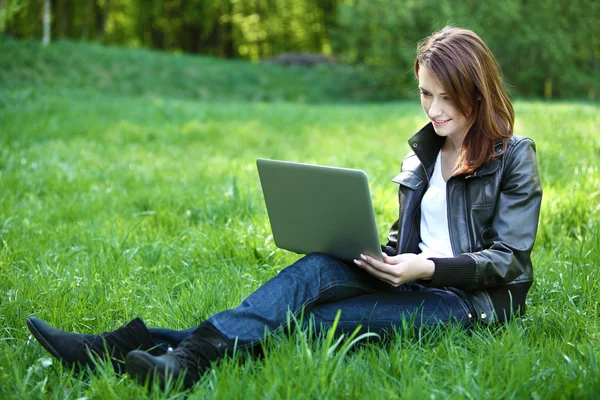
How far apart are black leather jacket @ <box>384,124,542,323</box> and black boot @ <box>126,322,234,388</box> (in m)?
0.86

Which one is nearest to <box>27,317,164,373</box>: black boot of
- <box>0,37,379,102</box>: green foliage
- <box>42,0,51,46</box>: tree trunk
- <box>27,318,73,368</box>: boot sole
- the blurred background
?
<box>27,318,73,368</box>: boot sole

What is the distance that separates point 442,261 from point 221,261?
1639 mm

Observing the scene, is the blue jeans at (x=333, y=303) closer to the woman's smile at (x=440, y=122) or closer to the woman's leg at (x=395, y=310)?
the woman's leg at (x=395, y=310)

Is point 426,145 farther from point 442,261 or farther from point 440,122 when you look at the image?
point 442,261

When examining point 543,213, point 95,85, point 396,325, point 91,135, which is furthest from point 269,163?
point 95,85

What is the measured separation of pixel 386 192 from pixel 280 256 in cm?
164

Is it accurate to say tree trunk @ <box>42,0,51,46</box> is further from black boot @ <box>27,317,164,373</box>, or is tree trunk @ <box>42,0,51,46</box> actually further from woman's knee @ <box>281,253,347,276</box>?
woman's knee @ <box>281,253,347,276</box>

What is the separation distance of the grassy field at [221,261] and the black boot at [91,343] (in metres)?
0.06

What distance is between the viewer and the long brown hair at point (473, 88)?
263 centimetres

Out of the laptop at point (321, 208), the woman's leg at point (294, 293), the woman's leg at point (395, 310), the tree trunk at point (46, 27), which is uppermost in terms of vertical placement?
the tree trunk at point (46, 27)

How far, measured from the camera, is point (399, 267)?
245 centimetres

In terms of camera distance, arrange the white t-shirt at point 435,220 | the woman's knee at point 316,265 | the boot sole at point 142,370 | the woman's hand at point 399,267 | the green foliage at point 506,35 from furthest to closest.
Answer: the green foliage at point 506,35 → the white t-shirt at point 435,220 → the woman's knee at point 316,265 → the woman's hand at point 399,267 → the boot sole at point 142,370

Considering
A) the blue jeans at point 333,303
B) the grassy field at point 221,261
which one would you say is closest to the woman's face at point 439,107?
the blue jeans at point 333,303

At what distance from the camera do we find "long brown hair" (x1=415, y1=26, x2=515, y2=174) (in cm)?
263
